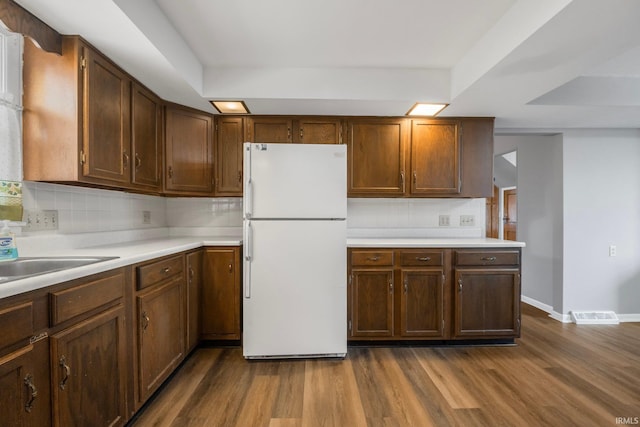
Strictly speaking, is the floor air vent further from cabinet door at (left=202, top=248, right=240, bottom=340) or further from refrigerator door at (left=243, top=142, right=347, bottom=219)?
cabinet door at (left=202, top=248, right=240, bottom=340)

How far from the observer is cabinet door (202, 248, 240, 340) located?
2496 mm

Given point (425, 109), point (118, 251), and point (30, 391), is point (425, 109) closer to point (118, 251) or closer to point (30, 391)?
point (118, 251)

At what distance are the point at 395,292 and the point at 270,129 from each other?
1809mm

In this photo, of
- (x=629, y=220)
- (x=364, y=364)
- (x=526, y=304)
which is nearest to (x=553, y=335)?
(x=526, y=304)

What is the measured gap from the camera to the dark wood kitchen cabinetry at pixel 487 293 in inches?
99.9

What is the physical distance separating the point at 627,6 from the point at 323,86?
5.61 feet

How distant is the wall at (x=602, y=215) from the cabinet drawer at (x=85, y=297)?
398 cm

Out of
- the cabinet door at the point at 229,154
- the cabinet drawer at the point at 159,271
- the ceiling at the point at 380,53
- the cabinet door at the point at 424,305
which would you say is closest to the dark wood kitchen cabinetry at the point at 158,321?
the cabinet drawer at the point at 159,271

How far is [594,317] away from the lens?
3.15m

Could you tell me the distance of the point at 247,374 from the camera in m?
2.14

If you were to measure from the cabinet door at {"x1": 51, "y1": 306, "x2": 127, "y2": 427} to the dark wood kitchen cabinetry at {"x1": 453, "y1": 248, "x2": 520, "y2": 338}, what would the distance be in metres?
2.37

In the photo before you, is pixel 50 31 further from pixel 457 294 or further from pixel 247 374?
pixel 457 294

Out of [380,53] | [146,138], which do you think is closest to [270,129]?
[146,138]

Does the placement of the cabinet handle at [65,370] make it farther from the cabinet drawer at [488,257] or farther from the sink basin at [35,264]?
the cabinet drawer at [488,257]
